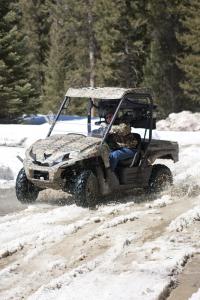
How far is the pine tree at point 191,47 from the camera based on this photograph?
32.0m

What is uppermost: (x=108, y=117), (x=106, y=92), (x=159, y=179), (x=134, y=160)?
(x=106, y=92)

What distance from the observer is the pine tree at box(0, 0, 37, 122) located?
83.3ft

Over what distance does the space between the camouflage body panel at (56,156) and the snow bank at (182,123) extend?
47.2ft

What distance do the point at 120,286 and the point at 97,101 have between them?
548cm

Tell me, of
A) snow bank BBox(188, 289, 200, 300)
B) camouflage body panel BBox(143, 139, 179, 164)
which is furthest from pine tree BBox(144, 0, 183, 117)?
snow bank BBox(188, 289, 200, 300)

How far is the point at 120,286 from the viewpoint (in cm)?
→ 534

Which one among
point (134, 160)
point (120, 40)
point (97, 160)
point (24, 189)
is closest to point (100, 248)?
point (97, 160)

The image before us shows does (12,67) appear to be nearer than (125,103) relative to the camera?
No

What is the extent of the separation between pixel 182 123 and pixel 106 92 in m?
14.4

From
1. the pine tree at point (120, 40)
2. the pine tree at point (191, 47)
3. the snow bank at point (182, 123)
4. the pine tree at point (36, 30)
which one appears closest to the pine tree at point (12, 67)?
the snow bank at point (182, 123)

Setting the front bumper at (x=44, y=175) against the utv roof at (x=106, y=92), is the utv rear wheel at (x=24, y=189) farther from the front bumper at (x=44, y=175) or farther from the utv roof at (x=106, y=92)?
the utv roof at (x=106, y=92)

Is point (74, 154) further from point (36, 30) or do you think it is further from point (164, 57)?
point (36, 30)

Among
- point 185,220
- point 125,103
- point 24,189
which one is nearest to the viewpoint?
point 185,220

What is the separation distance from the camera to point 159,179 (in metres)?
10.3
